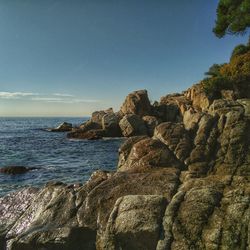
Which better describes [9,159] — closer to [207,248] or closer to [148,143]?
[148,143]

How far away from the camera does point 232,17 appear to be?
43094 mm

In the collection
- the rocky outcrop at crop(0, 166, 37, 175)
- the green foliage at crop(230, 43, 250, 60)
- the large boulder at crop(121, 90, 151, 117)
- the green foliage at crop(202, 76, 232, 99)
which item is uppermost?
the green foliage at crop(230, 43, 250, 60)

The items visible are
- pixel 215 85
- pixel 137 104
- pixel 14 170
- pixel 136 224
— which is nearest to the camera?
pixel 136 224

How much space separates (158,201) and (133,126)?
47.1 meters

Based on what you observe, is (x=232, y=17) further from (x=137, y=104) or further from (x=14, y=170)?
(x=14, y=170)

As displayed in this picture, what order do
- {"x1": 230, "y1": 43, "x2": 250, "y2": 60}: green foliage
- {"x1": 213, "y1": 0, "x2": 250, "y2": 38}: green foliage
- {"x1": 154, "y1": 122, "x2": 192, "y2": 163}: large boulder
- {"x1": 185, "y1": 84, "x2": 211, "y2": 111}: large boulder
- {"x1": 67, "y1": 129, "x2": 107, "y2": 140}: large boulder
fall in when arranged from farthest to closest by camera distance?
{"x1": 67, "y1": 129, "x2": 107, "y2": 140}: large boulder, {"x1": 185, "y1": 84, "x2": 211, "y2": 111}: large boulder, {"x1": 230, "y1": 43, "x2": 250, "y2": 60}: green foliage, {"x1": 213, "y1": 0, "x2": 250, "y2": 38}: green foliage, {"x1": 154, "y1": 122, "x2": 192, "y2": 163}: large boulder

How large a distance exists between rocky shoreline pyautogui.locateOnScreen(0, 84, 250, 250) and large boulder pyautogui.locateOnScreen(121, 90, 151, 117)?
159ft

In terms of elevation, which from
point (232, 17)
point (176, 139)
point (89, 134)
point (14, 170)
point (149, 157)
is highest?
point (232, 17)

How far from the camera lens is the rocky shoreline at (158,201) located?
29.8 feet

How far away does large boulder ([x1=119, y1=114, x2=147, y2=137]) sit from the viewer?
5694 cm

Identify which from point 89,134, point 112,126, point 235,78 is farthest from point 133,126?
→ point 235,78

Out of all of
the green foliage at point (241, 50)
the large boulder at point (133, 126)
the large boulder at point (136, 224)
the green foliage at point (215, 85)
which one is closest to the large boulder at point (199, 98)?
the green foliage at point (215, 85)

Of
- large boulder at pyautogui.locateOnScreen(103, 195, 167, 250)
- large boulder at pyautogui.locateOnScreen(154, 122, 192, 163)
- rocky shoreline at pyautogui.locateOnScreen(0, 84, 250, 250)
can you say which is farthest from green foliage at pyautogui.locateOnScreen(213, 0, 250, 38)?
large boulder at pyautogui.locateOnScreen(103, 195, 167, 250)

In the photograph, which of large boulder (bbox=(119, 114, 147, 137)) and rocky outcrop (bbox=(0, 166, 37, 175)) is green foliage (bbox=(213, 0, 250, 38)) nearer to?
large boulder (bbox=(119, 114, 147, 137))
